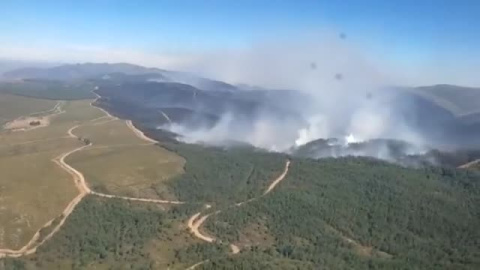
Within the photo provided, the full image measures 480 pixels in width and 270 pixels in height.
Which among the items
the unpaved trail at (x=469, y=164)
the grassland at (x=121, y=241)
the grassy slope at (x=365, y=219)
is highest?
the unpaved trail at (x=469, y=164)

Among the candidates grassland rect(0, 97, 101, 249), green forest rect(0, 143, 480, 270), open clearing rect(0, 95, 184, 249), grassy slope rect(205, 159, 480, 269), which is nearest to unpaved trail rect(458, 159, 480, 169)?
green forest rect(0, 143, 480, 270)

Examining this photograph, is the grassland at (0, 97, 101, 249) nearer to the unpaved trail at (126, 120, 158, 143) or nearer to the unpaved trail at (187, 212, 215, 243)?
the unpaved trail at (126, 120, 158, 143)

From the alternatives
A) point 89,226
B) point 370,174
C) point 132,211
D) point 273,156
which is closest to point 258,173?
point 273,156

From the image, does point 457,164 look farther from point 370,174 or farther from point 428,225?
point 428,225

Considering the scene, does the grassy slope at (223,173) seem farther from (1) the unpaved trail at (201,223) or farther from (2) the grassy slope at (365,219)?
(2) the grassy slope at (365,219)

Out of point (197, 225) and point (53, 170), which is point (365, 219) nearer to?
point (197, 225)

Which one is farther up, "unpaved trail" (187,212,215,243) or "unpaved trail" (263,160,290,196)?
"unpaved trail" (263,160,290,196)

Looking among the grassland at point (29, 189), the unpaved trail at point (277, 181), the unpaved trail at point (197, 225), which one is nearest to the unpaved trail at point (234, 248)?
the unpaved trail at point (197, 225)

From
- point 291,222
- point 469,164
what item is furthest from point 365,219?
point 469,164
